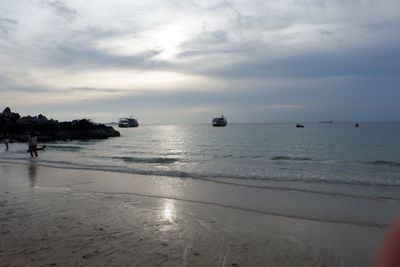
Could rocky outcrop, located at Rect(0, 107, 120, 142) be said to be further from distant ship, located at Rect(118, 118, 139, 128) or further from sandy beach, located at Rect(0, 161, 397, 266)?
distant ship, located at Rect(118, 118, 139, 128)

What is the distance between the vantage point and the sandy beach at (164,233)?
677 cm

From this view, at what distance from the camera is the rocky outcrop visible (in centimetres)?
5977

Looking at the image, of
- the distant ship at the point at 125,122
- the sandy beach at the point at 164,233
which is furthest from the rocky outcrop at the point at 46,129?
the distant ship at the point at 125,122

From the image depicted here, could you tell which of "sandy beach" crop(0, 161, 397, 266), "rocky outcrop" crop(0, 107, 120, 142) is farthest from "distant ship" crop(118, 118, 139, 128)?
"sandy beach" crop(0, 161, 397, 266)

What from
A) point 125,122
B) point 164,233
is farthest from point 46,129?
point 125,122

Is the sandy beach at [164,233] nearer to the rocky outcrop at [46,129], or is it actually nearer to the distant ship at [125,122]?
the rocky outcrop at [46,129]

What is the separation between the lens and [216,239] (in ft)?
26.1

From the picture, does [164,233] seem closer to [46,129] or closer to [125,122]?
[46,129]

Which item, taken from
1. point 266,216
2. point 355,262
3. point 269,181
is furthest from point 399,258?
point 269,181

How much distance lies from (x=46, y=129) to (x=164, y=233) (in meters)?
62.2

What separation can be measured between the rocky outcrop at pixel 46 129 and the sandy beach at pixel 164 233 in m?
48.9

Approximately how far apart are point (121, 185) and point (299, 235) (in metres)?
9.22

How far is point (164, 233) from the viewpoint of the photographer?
8.33 m

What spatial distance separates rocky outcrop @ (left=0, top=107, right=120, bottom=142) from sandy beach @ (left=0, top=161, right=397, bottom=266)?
48.9m
